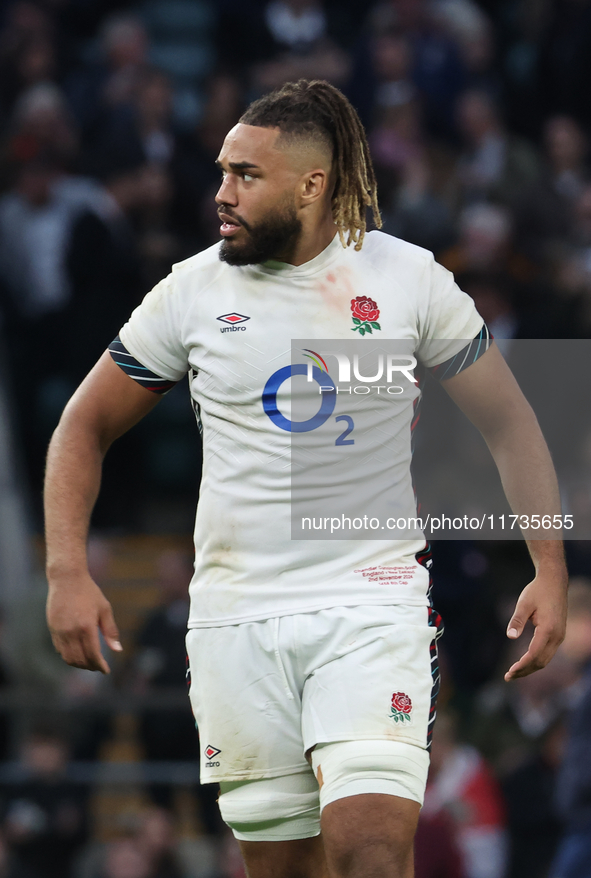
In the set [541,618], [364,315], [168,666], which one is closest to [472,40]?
[168,666]

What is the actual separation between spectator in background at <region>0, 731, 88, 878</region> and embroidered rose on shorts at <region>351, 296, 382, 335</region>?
448 centimetres

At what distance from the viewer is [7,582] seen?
8.84 metres

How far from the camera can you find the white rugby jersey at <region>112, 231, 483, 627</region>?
3432 mm

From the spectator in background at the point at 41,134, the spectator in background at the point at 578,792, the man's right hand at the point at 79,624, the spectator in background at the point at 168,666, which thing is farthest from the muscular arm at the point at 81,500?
the spectator in background at the point at 41,134

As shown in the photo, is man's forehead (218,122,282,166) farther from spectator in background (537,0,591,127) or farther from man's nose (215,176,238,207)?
spectator in background (537,0,591,127)

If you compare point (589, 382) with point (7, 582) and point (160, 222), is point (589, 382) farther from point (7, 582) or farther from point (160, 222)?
point (7, 582)

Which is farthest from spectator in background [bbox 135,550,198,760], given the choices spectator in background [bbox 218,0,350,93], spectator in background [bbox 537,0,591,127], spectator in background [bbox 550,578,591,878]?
spectator in background [bbox 537,0,591,127]

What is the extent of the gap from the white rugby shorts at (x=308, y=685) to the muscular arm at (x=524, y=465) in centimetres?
29

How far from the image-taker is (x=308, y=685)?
134 inches

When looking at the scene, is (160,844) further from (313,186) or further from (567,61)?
(567,61)

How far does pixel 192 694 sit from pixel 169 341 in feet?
3.12

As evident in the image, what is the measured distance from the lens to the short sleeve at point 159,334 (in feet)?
11.7

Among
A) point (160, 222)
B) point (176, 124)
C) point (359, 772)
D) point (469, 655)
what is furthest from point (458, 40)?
point (359, 772)

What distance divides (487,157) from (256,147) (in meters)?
6.51
